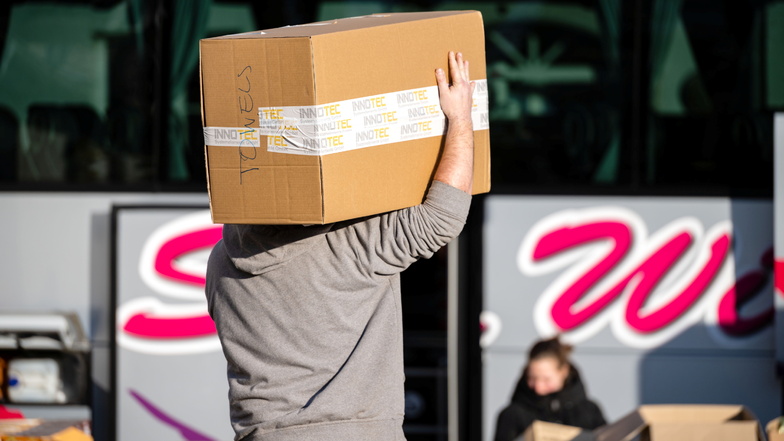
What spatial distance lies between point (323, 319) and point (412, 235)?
0.28 metres

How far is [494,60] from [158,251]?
186 cm

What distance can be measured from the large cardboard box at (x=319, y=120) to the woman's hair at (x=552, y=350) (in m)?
2.33

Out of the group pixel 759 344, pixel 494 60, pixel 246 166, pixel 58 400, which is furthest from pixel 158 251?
pixel 759 344

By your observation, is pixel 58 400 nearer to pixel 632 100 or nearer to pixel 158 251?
pixel 158 251

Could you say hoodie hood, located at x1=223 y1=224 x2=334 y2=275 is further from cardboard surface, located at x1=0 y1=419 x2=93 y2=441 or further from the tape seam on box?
cardboard surface, located at x1=0 y1=419 x2=93 y2=441

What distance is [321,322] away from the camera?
2184 mm

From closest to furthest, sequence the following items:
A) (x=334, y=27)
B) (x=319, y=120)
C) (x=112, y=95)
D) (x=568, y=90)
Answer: (x=319, y=120) → (x=334, y=27) → (x=568, y=90) → (x=112, y=95)

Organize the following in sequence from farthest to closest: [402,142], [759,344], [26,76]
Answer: [26,76] < [759,344] < [402,142]

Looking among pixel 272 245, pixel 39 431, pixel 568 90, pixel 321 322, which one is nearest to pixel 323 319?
pixel 321 322

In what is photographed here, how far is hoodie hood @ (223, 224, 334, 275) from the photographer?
219 centimetres

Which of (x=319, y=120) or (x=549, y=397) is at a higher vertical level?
(x=319, y=120)

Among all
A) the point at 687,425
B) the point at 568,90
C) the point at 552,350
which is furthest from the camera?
the point at 568,90

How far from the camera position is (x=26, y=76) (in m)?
4.82

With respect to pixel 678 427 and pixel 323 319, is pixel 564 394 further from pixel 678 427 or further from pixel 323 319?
pixel 323 319
